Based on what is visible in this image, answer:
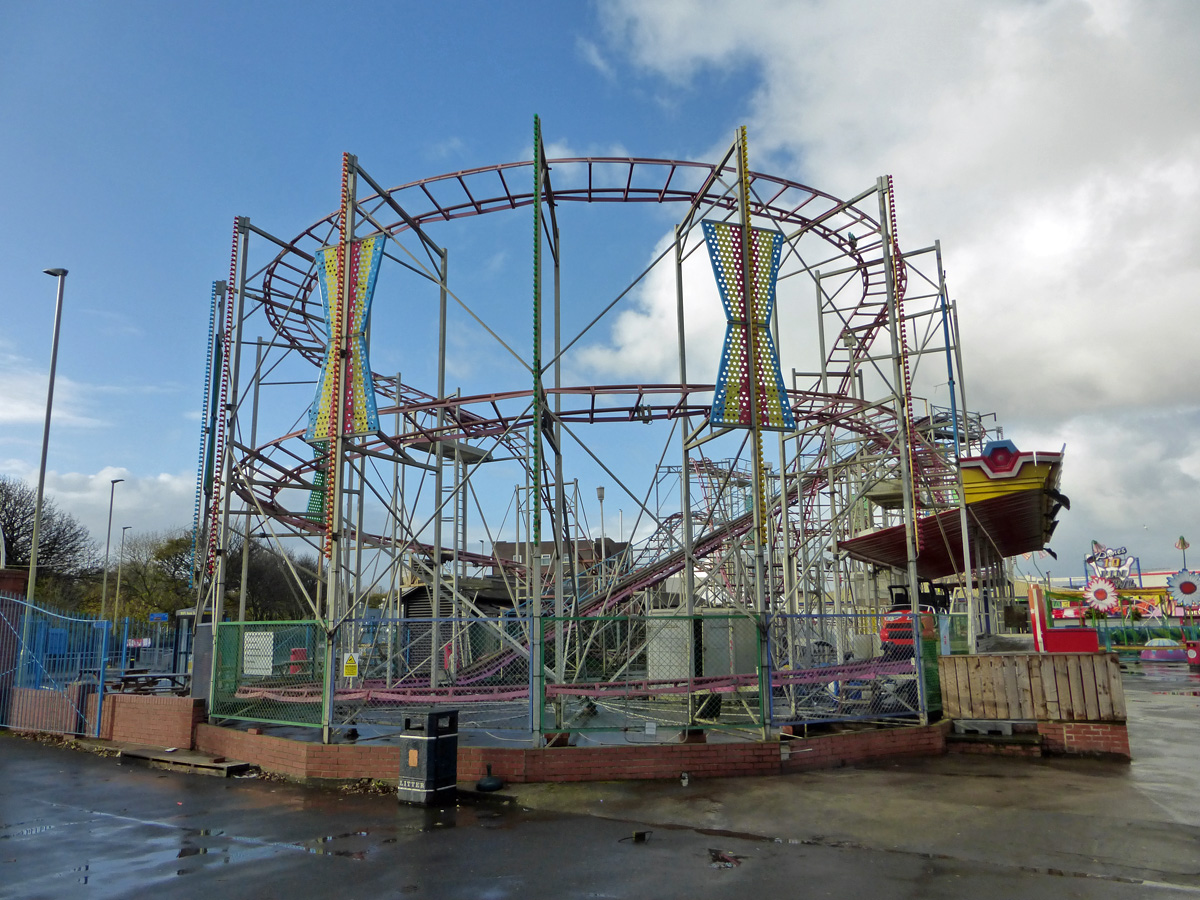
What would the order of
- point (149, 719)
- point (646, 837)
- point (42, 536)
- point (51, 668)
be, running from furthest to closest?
point (42, 536)
point (51, 668)
point (149, 719)
point (646, 837)

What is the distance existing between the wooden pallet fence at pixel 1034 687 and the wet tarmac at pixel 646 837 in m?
0.82

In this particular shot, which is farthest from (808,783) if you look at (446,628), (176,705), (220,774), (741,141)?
(446,628)

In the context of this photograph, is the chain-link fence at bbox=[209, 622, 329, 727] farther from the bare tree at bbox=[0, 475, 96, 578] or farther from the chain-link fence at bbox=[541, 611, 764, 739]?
the bare tree at bbox=[0, 475, 96, 578]

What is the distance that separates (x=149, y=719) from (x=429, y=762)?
6.78 meters

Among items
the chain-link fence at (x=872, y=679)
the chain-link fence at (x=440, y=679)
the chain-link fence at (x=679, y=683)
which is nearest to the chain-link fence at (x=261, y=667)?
the chain-link fence at (x=440, y=679)

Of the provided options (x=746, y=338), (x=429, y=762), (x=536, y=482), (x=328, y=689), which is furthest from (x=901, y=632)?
(x=328, y=689)

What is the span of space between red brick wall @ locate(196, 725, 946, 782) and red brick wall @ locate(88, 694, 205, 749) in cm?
225

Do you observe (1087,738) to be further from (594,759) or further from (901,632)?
(594,759)

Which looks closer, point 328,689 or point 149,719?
point 328,689

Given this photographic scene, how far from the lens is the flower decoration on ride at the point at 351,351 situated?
39.0 ft

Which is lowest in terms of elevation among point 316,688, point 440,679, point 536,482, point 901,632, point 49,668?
point 440,679

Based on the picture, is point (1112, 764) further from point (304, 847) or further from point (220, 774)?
point (220, 774)

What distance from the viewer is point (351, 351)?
1203cm

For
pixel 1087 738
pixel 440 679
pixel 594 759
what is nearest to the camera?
pixel 594 759
